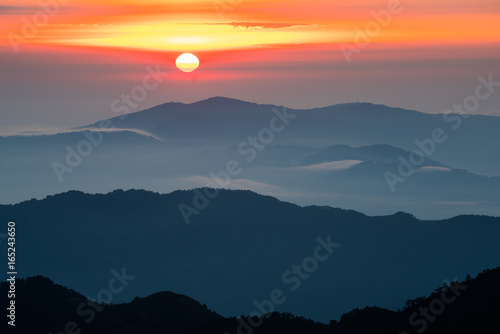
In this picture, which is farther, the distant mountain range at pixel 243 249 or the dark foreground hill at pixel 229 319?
the distant mountain range at pixel 243 249

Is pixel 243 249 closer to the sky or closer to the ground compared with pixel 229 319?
closer to the sky

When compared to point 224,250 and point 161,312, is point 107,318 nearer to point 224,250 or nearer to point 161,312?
point 161,312

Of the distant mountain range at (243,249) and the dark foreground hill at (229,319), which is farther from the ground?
the distant mountain range at (243,249)

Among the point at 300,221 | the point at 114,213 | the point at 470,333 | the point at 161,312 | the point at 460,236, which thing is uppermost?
the point at 114,213

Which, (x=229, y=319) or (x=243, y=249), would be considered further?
(x=243, y=249)

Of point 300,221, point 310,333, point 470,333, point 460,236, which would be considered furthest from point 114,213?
point 470,333
